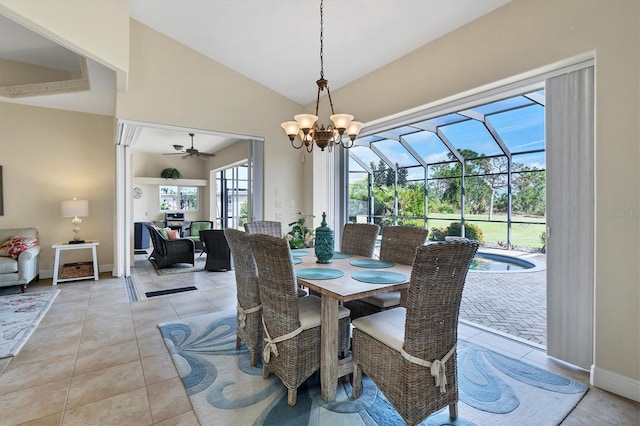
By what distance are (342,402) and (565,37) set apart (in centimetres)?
309

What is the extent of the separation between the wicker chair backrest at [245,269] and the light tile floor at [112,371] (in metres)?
0.74

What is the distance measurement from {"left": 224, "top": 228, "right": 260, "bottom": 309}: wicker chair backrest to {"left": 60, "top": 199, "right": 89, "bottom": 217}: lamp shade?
408cm

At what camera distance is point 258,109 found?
5027 mm

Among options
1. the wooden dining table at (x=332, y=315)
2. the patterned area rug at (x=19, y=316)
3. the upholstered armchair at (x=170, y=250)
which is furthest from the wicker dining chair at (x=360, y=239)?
the upholstered armchair at (x=170, y=250)

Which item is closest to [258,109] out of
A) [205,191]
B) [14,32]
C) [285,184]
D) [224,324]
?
[285,184]

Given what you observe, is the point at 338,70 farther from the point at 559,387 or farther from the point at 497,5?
the point at 559,387

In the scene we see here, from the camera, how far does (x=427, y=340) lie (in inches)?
63.6

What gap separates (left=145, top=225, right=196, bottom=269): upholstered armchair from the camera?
5910mm

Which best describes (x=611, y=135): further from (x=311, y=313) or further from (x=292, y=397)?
(x=292, y=397)

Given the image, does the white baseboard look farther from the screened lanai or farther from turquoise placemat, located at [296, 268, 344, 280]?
the screened lanai

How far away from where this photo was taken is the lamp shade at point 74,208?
4965 mm

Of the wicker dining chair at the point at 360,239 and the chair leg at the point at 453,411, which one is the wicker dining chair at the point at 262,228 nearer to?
the wicker dining chair at the point at 360,239

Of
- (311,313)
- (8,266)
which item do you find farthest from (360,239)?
(8,266)

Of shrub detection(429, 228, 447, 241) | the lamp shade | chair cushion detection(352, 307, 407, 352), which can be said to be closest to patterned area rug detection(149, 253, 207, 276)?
the lamp shade
